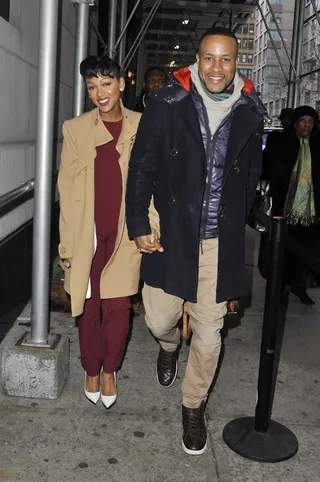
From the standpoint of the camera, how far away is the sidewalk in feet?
8.63

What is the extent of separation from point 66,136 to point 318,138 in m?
3.07

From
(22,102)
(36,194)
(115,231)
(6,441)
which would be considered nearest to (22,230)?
(22,102)

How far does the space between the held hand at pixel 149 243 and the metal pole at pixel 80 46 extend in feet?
7.99

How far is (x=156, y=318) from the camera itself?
9.99ft

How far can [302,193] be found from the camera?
17.0ft

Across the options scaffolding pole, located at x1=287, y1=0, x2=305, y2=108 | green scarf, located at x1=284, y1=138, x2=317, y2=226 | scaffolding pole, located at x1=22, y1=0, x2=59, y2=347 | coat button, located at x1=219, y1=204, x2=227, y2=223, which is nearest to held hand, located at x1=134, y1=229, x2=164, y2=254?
coat button, located at x1=219, y1=204, x2=227, y2=223

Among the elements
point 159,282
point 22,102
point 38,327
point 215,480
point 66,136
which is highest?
point 22,102

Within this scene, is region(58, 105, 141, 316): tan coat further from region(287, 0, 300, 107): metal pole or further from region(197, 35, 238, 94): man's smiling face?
region(287, 0, 300, 107): metal pole

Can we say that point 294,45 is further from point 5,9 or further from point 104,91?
point 104,91

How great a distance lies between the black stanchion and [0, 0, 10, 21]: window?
2.56 m

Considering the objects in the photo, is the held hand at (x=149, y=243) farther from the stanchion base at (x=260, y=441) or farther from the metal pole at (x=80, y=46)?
the metal pole at (x=80, y=46)

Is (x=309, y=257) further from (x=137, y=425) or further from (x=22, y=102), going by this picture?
(x=22, y=102)

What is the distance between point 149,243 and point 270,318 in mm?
719

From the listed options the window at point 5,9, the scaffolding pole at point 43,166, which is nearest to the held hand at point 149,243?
the scaffolding pole at point 43,166
